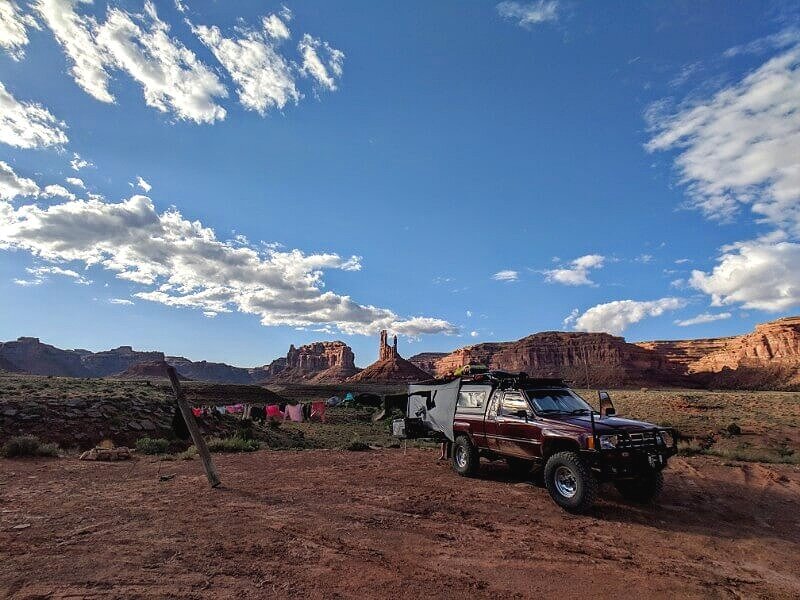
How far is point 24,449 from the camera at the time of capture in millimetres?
12062

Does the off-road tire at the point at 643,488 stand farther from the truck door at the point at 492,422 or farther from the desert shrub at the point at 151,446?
the desert shrub at the point at 151,446

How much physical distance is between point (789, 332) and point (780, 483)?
450 feet

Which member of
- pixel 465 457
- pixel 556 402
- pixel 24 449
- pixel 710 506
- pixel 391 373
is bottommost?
pixel 710 506

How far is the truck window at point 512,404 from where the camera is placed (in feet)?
28.2

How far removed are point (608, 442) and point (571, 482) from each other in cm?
102

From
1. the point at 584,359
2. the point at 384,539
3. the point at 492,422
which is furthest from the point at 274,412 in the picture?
the point at 584,359

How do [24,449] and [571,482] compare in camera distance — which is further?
[24,449]

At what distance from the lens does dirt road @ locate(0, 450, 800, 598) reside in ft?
14.8

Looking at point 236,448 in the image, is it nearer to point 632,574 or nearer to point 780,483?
point 632,574

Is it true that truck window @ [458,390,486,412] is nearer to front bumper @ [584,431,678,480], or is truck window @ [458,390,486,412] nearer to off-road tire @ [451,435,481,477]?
off-road tire @ [451,435,481,477]

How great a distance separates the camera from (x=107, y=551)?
17.1 feet

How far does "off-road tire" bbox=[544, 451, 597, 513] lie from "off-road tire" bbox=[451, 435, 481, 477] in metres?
2.27

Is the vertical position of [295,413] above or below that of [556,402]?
below

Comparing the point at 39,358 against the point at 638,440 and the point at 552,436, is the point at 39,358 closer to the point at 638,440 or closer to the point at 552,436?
the point at 552,436
